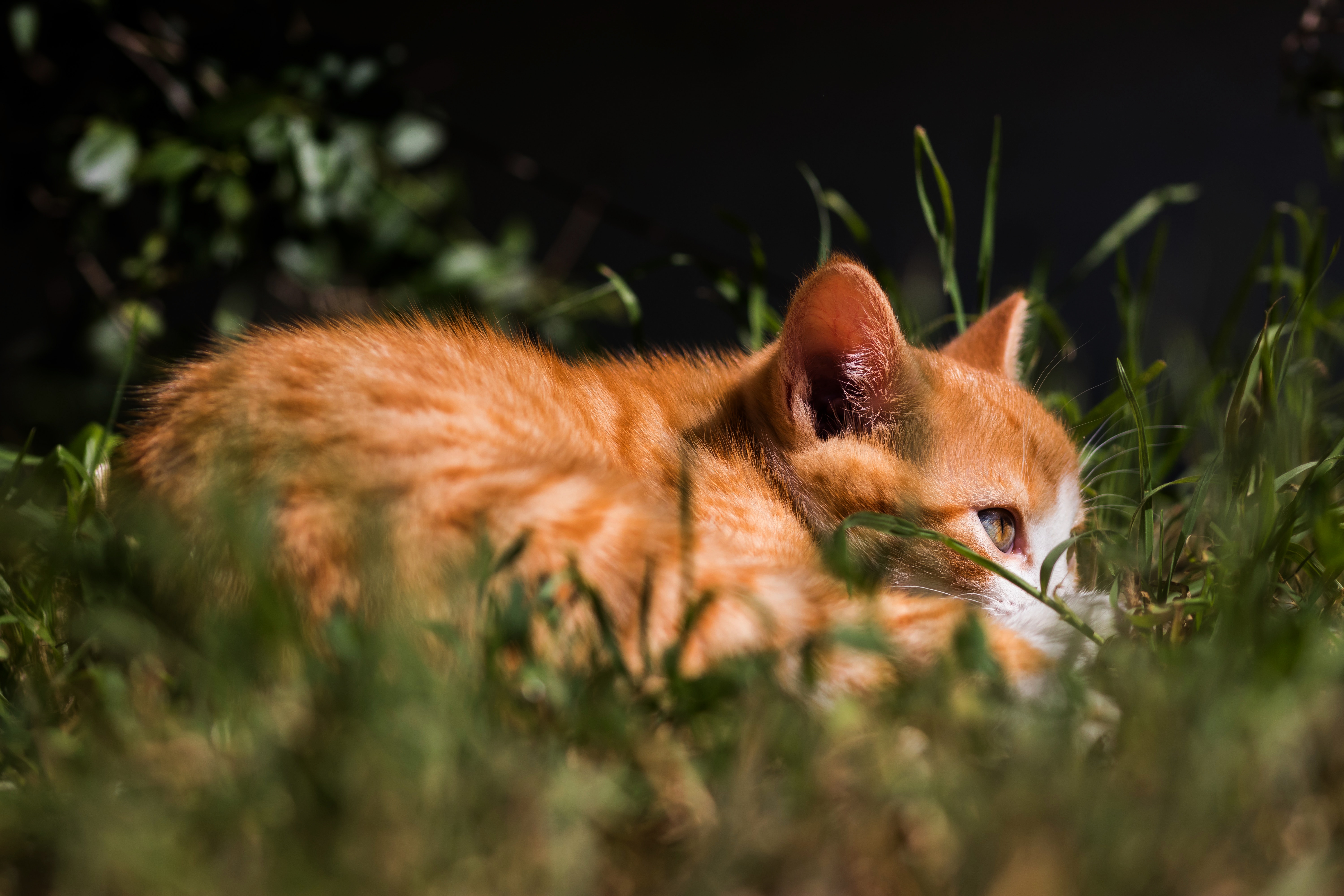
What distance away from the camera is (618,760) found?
65 cm

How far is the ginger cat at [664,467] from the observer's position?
79 centimetres

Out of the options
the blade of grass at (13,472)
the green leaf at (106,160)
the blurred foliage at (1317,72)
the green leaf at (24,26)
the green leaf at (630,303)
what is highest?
the blurred foliage at (1317,72)

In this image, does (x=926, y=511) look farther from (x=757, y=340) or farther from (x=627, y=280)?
(x=627, y=280)

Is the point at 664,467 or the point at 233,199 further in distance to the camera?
the point at 233,199

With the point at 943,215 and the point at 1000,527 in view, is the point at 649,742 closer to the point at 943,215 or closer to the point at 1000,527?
the point at 1000,527

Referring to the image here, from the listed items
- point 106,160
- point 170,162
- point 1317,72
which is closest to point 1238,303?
point 1317,72

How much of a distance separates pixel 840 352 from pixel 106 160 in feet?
4.37

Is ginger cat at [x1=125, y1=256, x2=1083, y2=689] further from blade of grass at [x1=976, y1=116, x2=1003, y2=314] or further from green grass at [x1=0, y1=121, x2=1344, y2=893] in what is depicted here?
blade of grass at [x1=976, y1=116, x2=1003, y2=314]

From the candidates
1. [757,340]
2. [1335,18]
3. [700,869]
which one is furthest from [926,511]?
[1335,18]

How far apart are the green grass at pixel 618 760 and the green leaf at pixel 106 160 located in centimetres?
94

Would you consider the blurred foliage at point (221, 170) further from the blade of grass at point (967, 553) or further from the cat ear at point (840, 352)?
the blade of grass at point (967, 553)

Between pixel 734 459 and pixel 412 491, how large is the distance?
49cm

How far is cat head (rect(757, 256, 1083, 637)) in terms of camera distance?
116cm

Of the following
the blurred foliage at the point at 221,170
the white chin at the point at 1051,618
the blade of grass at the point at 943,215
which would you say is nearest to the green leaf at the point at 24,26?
the blurred foliage at the point at 221,170
